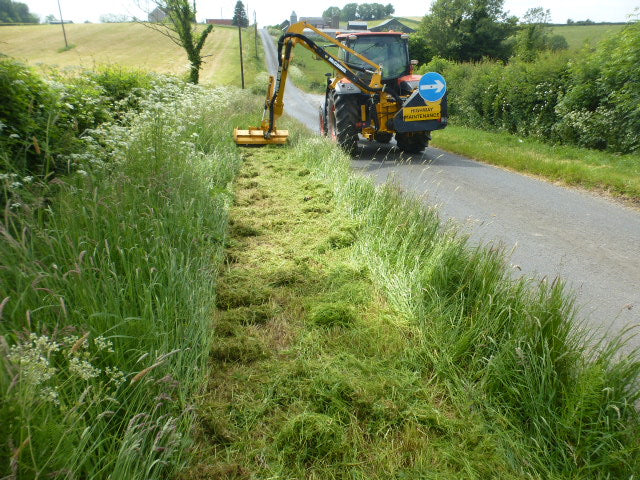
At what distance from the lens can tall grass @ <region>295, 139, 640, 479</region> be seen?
1898 mm

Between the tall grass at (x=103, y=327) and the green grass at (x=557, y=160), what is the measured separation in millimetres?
6545

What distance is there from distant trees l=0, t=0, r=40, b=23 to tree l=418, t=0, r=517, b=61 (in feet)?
174

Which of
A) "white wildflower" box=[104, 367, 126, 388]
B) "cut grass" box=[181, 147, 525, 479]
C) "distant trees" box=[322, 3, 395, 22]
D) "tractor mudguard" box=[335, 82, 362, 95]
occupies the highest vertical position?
"distant trees" box=[322, 3, 395, 22]

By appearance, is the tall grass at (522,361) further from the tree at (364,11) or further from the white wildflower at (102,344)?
the tree at (364,11)

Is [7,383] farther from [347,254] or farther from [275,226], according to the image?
[275,226]

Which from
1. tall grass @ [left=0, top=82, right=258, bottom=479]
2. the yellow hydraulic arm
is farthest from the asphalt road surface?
tall grass @ [left=0, top=82, right=258, bottom=479]

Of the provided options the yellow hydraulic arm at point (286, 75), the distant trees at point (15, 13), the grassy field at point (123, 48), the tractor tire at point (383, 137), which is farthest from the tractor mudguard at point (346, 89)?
the distant trees at point (15, 13)

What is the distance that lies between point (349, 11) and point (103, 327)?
129 metres

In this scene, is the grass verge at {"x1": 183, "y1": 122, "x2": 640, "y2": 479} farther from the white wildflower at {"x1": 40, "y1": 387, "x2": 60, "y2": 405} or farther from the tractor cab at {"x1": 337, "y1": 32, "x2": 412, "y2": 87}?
the tractor cab at {"x1": 337, "y1": 32, "x2": 412, "y2": 87}

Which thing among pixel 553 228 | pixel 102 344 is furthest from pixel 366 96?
pixel 102 344

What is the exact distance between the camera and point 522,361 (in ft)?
7.14

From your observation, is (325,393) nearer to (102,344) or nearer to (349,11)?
(102,344)

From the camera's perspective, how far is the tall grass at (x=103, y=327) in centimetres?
134

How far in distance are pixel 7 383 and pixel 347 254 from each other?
3138 mm
